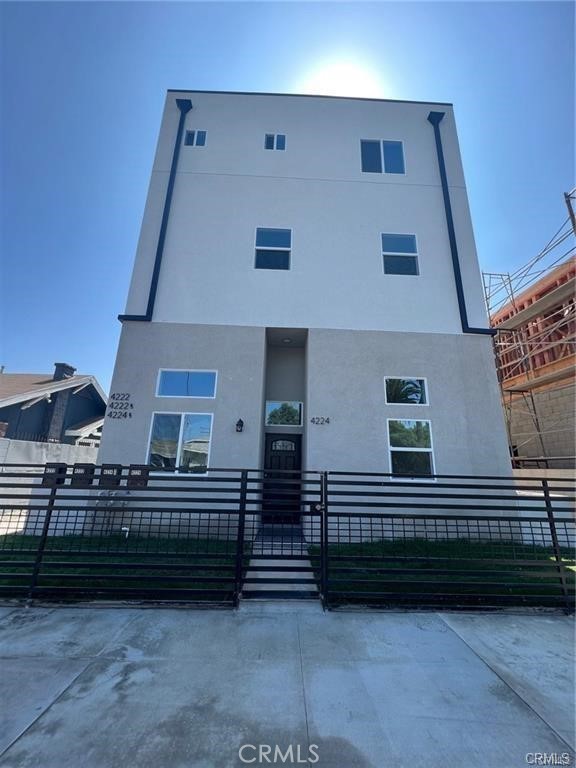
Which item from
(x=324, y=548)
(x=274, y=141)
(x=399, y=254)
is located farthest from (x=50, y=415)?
(x=399, y=254)

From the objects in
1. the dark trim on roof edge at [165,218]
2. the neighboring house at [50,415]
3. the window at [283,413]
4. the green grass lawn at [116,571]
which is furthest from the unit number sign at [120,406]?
the neighboring house at [50,415]

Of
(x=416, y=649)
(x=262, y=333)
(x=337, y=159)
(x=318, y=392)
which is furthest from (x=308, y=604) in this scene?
(x=337, y=159)

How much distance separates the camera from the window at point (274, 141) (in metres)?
8.79

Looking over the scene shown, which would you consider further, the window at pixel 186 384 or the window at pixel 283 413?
the window at pixel 283 413

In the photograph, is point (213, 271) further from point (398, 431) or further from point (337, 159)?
point (398, 431)

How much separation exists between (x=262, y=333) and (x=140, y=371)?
2703 millimetres

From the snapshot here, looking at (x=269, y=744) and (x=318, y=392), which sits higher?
(x=318, y=392)

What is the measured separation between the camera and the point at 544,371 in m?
13.5

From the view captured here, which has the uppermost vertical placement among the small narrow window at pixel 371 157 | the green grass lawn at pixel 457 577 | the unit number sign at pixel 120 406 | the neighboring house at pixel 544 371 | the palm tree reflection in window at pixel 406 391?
the small narrow window at pixel 371 157

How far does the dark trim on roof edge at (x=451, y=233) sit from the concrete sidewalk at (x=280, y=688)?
5.58 m

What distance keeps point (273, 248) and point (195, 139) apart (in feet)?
13.4

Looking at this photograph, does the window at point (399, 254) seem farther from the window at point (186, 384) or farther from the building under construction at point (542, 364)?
the building under construction at point (542, 364)

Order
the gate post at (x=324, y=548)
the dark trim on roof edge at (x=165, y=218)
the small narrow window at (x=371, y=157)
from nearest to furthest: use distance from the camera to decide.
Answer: the gate post at (x=324, y=548) < the dark trim on roof edge at (x=165, y=218) < the small narrow window at (x=371, y=157)

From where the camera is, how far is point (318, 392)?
22.7 feet
